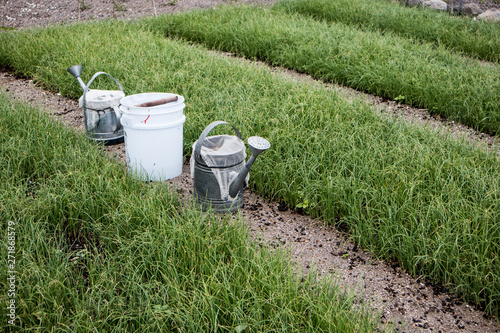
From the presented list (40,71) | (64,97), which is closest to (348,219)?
(64,97)

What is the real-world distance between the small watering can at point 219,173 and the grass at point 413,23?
454 centimetres

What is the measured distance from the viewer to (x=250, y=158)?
9.02ft

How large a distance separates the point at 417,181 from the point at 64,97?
160 inches

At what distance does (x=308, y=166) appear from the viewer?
10.7ft

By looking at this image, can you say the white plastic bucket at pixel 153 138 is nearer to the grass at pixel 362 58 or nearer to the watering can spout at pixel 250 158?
the watering can spout at pixel 250 158

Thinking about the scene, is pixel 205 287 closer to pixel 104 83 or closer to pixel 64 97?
pixel 104 83

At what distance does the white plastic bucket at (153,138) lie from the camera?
310 centimetres

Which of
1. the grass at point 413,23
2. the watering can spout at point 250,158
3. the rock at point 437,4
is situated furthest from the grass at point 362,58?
the rock at point 437,4

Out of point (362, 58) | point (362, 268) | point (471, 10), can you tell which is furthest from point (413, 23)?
point (362, 268)

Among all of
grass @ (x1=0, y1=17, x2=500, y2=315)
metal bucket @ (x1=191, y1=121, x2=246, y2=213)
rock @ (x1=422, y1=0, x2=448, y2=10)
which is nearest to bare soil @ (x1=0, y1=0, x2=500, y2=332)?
grass @ (x1=0, y1=17, x2=500, y2=315)

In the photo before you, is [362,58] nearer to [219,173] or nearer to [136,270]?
[219,173]

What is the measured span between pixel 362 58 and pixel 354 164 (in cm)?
263

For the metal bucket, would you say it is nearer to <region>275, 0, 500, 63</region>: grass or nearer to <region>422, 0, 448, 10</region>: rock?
<region>275, 0, 500, 63</region>: grass

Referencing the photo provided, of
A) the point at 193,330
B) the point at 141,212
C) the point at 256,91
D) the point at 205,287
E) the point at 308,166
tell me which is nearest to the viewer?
the point at 193,330
